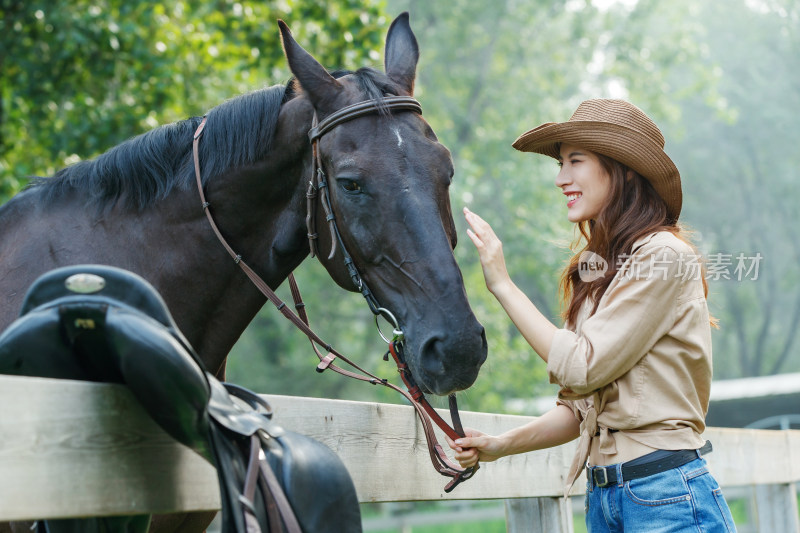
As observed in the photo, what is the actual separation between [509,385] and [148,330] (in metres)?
16.2

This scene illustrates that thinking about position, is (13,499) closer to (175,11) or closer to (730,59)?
(175,11)

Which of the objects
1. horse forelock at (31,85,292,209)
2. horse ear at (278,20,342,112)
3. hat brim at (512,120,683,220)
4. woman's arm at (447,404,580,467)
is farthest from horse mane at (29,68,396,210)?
woman's arm at (447,404,580,467)

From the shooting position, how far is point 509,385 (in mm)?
17281

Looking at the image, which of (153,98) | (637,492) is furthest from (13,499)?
(153,98)

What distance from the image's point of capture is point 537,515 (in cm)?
339

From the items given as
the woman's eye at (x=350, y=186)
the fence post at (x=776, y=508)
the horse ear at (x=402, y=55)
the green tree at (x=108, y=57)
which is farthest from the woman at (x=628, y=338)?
the green tree at (x=108, y=57)

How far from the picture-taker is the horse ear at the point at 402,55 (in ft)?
10.4

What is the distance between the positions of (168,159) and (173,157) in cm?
2

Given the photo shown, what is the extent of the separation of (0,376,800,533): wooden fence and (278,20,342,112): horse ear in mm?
1053

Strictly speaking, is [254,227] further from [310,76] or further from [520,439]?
[520,439]

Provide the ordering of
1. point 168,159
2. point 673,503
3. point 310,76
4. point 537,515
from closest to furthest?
point 673,503 < point 310,76 < point 168,159 < point 537,515

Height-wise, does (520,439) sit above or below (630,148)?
below

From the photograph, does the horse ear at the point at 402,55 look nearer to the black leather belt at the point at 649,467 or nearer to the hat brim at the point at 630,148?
the hat brim at the point at 630,148

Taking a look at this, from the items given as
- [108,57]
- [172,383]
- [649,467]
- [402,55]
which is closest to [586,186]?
[649,467]
